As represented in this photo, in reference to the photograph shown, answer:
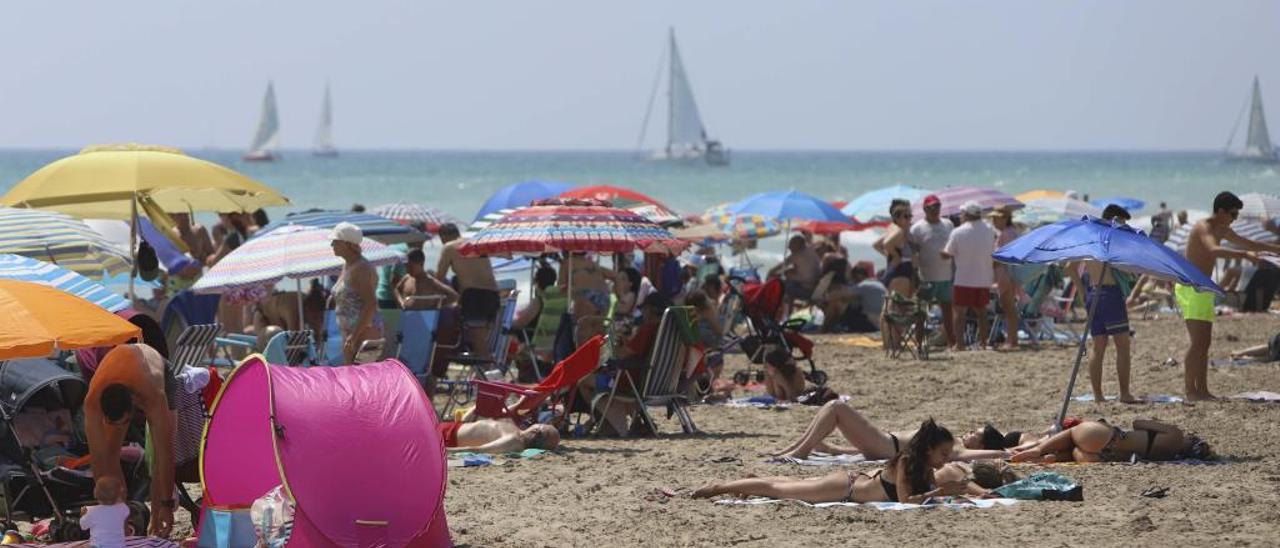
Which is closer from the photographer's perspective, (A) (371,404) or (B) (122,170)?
(A) (371,404)

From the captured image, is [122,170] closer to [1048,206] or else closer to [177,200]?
[177,200]

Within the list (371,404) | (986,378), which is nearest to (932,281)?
(986,378)

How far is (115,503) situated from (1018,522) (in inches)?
136

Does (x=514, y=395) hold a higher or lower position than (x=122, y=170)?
lower

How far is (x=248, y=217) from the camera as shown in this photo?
1562cm

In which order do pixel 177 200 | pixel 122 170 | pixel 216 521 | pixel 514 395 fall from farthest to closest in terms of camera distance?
pixel 177 200 < pixel 122 170 < pixel 514 395 < pixel 216 521

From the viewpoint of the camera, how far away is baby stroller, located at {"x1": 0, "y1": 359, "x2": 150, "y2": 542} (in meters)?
6.70

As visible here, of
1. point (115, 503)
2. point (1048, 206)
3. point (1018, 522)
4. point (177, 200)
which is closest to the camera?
point (115, 503)

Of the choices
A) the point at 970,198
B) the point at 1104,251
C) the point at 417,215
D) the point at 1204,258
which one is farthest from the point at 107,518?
the point at 970,198

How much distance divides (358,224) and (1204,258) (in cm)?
589

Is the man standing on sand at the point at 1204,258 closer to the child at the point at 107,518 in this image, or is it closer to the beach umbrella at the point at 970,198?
the child at the point at 107,518

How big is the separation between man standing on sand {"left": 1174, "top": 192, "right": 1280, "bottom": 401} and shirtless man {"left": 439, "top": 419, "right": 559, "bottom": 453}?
12.9 feet

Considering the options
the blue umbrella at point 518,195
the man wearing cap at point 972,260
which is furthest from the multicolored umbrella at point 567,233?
the blue umbrella at point 518,195

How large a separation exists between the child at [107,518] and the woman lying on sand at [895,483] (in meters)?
2.68
